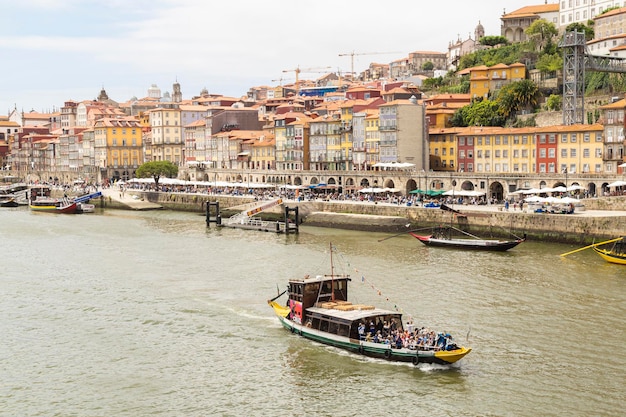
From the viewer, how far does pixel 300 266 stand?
149 ft

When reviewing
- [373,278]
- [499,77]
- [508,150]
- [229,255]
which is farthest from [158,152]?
[373,278]

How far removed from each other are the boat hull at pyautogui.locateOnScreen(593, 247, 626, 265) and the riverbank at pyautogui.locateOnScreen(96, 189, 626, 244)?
5.52 metres

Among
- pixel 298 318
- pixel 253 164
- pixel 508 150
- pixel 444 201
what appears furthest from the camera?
pixel 253 164

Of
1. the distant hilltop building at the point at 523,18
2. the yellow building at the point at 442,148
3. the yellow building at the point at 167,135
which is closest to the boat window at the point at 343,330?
the yellow building at the point at 442,148

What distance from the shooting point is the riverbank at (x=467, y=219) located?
52219mm

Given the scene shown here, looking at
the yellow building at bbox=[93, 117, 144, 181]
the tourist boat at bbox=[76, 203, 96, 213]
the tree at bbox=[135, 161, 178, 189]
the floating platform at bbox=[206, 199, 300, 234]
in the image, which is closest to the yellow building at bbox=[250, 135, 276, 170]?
the tree at bbox=[135, 161, 178, 189]

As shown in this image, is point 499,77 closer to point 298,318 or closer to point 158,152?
point 158,152

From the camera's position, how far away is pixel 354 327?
93.8 ft

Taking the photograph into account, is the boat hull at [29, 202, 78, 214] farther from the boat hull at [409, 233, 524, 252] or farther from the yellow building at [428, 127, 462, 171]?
the boat hull at [409, 233, 524, 252]

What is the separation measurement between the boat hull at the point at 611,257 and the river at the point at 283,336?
3.13 feet

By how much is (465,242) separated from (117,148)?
96379 millimetres

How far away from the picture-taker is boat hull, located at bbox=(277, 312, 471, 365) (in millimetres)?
26359

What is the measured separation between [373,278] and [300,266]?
552 cm

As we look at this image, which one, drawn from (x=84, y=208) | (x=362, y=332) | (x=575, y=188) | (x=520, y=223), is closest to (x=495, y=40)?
(x=84, y=208)
